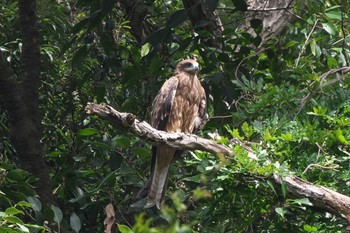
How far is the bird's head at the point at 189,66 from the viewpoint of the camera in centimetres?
561

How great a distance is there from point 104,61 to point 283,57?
1.50 metres

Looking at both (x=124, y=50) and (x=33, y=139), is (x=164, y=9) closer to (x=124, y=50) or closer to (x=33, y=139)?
(x=124, y=50)

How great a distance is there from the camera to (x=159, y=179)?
4785 millimetres

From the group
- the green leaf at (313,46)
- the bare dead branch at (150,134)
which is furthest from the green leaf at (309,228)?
the green leaf at (313,46)

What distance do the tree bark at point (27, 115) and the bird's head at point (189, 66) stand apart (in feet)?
3.80

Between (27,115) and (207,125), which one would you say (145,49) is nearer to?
(207,125)

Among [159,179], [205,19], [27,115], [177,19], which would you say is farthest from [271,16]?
[27,115]

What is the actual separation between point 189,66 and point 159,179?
45.8 inches

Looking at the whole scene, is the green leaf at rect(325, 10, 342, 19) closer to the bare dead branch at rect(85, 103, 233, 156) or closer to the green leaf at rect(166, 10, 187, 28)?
the green leaf at rect(166, 10, 187, 28)

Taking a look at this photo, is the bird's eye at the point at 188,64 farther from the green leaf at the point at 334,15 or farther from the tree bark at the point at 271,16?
the green leaf at the point at 334,15

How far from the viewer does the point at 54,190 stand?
490 cm

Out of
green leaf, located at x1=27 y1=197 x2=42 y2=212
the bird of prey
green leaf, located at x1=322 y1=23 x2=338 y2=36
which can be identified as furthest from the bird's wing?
green leaf, located at x1=27 y1=197 x2=42 y2=212

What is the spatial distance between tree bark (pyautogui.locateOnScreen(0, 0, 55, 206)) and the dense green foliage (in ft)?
0.35

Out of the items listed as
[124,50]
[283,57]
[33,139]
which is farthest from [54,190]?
[283,57]
